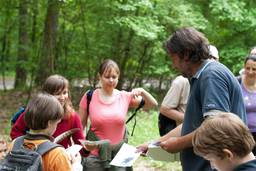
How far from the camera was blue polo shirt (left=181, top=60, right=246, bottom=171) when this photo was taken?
2818 millimetres

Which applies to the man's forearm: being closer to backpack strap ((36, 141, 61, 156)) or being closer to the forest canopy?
backpack strap ((36, 141, 61, 156))

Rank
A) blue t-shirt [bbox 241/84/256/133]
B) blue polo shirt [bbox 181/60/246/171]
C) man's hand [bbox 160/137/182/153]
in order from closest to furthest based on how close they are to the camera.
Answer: blue polo shirt [bbox 181/60/246/171] → man's hand [bbox 160/137/182/153] → blue t-shirt [bbox 241/84/256/133]

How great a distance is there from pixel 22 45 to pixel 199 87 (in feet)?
43.0

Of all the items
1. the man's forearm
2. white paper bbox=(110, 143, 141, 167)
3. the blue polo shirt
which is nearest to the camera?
the blue polo shirt

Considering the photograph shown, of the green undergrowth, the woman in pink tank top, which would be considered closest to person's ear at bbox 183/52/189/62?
the woman in pink tank top

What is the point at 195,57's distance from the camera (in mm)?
2979

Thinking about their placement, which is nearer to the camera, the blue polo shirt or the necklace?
the blue polo shirt

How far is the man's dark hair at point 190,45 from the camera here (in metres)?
2.96

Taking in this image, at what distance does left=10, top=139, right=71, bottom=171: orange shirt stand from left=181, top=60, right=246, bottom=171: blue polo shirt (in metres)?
0.83

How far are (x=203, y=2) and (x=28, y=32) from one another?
6462 mm

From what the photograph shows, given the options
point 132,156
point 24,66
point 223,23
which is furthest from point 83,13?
point 132,156

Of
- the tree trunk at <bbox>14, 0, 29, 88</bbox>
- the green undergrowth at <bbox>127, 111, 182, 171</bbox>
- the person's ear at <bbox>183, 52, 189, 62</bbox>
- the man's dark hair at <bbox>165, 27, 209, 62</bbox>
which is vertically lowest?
the green undergrowth at <bbox>127, 111, 182, 171</bbox>

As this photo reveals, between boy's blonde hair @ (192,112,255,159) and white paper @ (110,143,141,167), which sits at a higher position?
boy's blonde hair @ (192,112,255,159)

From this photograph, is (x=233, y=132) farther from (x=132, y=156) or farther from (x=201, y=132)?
(x=132, y=156)
